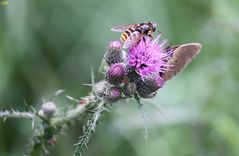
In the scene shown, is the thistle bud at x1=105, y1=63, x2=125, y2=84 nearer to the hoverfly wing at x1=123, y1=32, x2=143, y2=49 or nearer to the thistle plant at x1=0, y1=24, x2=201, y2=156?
the thistle plant at x1=0, y1=24, x2=201, y2=156

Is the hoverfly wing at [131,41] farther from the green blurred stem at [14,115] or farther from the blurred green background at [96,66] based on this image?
the blurred green background at [96,66]

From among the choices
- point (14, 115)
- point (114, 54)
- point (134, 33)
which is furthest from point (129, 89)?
point (14, 115)

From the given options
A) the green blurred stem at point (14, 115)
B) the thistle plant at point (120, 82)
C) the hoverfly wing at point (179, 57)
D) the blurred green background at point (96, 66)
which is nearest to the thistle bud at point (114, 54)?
the thistle plant at point (120, 82)

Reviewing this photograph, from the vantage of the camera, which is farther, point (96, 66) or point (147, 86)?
point (96, 66)

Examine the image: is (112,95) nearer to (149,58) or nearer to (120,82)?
(120,82)

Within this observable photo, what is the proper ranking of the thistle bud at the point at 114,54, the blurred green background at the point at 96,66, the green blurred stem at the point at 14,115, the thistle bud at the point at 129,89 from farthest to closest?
1. the blurred green background at the point at 96,66
2. the thistle bud at the point at 114,54
3. the thistle bud at the point at 129,89
4. the green blurred stem at the point at 14,115

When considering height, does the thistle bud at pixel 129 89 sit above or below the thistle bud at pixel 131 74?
below

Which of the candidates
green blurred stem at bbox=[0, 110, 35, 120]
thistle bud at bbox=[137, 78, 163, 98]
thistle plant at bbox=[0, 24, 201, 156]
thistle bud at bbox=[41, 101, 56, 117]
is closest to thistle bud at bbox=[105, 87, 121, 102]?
thistle plant at bbox=[0, 24, 201, 156]
